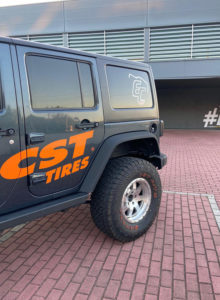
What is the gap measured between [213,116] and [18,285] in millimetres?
15881

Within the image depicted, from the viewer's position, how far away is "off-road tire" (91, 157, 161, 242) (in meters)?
2.70

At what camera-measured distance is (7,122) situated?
1.99 meters

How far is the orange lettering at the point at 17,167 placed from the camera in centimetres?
200

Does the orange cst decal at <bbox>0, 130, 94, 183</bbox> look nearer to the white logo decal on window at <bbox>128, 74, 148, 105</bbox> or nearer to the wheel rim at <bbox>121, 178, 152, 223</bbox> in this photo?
the wheel rim at <bbox>121, 178, 152, 223</bbox>

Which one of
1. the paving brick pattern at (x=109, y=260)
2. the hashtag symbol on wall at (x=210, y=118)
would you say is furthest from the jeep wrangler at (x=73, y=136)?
the hashtag symbol on wall at (x=210, y=118)

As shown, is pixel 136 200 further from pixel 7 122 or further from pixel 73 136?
pixel 7 122

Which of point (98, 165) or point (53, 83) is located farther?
point (98, 165)

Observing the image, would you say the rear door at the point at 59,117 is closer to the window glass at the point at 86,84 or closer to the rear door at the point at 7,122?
the window glass at the point at 86,84

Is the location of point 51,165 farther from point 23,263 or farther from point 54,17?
point 54,17

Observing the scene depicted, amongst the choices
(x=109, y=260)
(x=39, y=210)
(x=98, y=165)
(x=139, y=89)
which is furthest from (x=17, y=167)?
(x=139, y=89)

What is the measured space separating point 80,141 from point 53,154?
0.32 meters

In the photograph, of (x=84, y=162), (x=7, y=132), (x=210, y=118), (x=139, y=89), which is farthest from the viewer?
(x=210, y=118)

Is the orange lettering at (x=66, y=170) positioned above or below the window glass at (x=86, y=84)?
below

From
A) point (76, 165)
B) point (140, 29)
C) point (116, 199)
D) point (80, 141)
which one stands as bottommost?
point (116, 199)
